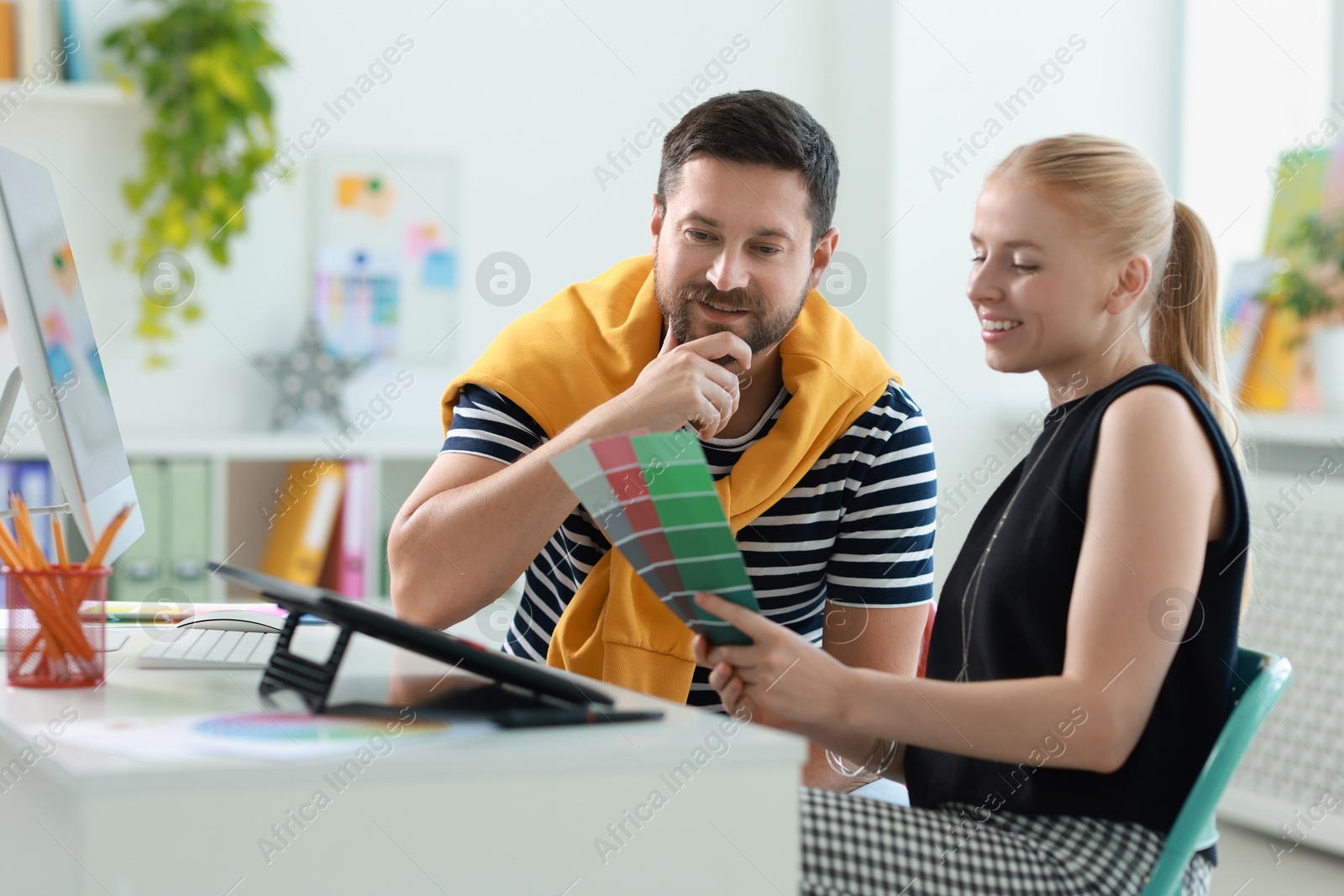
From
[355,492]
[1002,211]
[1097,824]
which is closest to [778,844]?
[1097,824]

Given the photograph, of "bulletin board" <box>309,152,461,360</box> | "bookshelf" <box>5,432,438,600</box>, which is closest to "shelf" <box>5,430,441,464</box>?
"bookshelf" <box>5,432,438,600</box>

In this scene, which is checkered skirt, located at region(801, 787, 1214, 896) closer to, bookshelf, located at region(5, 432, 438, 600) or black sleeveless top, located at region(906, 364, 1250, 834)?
black sleeveless top, located at region(906, 364, 1250, 834)

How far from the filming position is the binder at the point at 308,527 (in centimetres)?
306

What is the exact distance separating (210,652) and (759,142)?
2.72ft

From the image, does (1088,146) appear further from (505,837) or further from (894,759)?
(505,837)

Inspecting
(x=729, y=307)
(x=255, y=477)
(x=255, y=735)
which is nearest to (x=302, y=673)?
(x=255, y=735)

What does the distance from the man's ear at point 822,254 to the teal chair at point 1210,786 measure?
0.77 m

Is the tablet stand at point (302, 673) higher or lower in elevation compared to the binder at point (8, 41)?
lower

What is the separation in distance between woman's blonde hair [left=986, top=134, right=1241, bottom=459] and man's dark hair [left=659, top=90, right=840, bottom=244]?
31 centimetres

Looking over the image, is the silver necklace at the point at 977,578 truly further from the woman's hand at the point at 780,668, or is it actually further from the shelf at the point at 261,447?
the shelf at the point at 261,447

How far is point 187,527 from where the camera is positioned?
2.95 m

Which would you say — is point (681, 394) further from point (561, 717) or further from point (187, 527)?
point (187, 527)

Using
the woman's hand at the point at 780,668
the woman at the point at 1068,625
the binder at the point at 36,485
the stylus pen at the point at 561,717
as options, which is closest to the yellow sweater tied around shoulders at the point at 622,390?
the woman at the point at 1068,625

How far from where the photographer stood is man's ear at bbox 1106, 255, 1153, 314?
1.22 meters
